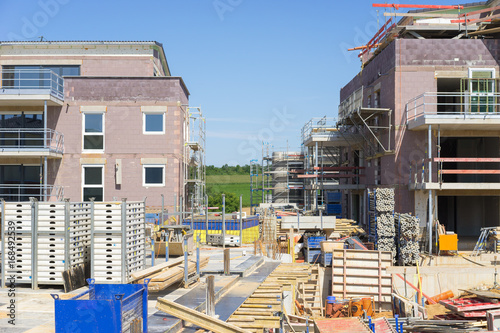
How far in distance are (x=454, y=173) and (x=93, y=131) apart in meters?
18.6

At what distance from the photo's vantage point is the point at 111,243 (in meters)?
14.1

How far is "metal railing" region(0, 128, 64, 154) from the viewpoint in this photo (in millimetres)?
25750

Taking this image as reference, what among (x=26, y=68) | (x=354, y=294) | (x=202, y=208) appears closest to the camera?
(x=354, y=294)

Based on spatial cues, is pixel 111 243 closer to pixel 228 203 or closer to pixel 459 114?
pixel 459 114

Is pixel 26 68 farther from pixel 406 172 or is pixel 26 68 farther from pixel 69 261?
pixel 406 172

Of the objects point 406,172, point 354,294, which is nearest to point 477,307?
point 354,294

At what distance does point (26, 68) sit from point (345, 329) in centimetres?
2467

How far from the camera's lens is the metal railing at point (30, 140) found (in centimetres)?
2575

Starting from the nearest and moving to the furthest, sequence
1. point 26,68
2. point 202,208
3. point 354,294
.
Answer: point 354,294 < point 26,68 < point 202,208

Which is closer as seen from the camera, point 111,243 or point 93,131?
point 111,243

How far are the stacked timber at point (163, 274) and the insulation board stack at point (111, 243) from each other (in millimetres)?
719

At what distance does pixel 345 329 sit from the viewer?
559 inches

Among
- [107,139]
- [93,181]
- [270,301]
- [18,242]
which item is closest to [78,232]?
[18,242]

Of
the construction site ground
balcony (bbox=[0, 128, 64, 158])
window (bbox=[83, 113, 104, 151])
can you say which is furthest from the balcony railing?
the construction site ground
